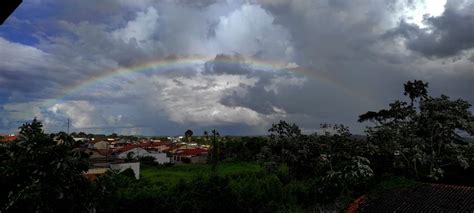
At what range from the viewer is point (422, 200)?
20188mm

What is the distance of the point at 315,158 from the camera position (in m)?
27.0

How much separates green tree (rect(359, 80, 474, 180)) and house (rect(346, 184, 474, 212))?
294cm

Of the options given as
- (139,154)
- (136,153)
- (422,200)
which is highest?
(136,153)

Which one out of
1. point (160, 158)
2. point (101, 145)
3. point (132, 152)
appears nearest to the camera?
point (132, 152)

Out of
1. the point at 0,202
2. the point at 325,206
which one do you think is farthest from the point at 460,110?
the point at 0,202

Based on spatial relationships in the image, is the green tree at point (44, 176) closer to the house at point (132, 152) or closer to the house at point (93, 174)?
the house at point (93, 174)

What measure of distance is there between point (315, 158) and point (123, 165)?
2525 centimetres

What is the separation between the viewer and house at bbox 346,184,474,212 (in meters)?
19.1

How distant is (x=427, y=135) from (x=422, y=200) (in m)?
7.42

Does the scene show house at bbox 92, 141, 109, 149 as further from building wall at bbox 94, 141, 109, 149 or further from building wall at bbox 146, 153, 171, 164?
building wall at bbox 146, 153, 171, 164

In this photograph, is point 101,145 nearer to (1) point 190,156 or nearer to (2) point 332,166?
(1) point 190,156

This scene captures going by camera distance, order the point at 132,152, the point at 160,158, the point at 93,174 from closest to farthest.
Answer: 1. the point at 93,174
2. the point at 132,152
3. the point at 160,158

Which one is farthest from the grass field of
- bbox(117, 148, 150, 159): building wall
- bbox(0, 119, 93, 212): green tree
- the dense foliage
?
bbox(0, 119, 93, 212): green tree

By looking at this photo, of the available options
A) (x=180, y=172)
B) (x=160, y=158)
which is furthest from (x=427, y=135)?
(x=160, y=158)
